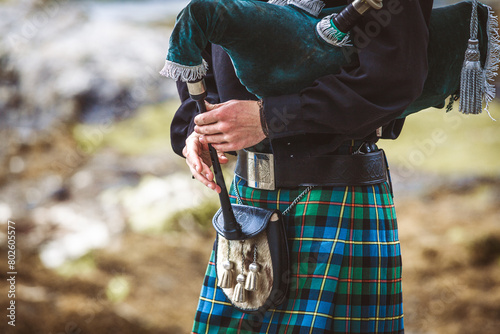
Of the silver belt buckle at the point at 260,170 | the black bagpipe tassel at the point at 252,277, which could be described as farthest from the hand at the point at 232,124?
the black bagpipe tassel at the point at 252,277

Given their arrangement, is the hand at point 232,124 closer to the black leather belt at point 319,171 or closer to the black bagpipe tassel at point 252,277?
the black leather belt at point 319,171

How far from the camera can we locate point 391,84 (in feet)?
3.38

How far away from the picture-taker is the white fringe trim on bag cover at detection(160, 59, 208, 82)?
102cm

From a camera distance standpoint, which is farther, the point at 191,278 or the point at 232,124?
the point at 191,278

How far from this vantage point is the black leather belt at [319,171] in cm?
119

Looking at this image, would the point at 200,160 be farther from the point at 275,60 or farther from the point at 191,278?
the point at 191,278

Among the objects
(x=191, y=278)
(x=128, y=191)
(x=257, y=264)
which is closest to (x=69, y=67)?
(x=128, y=191)

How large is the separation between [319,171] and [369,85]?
25 centimetres

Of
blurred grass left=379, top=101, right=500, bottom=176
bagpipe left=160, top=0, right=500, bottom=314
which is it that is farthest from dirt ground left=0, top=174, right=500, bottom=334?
bagpipe left=160, top=0, right=500, bottom=314

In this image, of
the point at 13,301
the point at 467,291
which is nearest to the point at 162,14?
the point at 13,301

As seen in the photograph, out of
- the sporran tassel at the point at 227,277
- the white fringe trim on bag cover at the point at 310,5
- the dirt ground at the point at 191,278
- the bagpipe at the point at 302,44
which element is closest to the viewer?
the bagpipe at the point at 302,44

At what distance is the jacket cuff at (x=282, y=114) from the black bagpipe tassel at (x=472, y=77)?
42 centimetres

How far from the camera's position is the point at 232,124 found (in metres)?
1.06

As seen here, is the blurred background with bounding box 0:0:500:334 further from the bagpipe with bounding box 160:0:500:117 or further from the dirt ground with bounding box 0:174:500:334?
the bagpipe with bounding box 160:0:500:117
